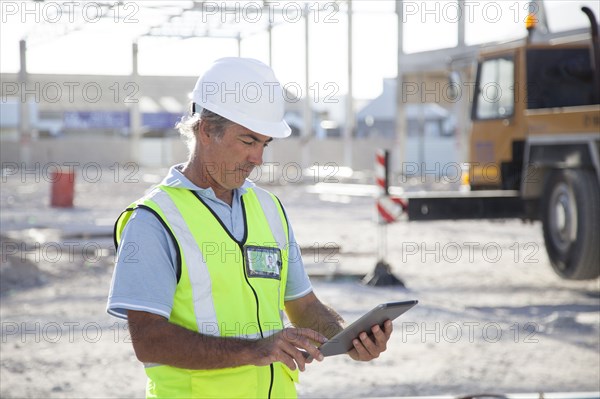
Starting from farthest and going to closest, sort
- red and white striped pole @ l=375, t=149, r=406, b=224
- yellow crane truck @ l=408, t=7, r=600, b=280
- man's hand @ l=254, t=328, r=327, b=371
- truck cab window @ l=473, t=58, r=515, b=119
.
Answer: truck cab window @ l=473, t=58, r=515, b=119
red and white striped pole @ l=375, t=149, r=406, b=224
yellow crane truck @ l=408, t=7, r=600, b=280
man's hand @ l=254, t=328, r=327, b=371

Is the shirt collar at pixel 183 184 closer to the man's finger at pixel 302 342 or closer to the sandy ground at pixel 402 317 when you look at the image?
the man's finger at pixel 302 342

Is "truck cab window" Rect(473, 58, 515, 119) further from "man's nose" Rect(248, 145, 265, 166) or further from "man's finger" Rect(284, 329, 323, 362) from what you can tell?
"man's finger" Rect(284, 329, 323, 362)

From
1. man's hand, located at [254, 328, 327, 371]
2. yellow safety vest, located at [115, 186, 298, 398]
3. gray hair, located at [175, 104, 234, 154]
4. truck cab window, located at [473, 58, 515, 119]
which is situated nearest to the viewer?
man's hand, located at [254, 328, 327, 371]

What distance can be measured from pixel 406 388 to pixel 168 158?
156 ft

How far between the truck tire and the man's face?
25.8 ft

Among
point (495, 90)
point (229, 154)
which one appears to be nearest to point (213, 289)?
point (229, 154)

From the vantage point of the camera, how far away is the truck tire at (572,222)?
10000mm

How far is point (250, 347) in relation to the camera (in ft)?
8.46

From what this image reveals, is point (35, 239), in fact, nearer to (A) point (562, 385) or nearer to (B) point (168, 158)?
(A) point (562, 385)

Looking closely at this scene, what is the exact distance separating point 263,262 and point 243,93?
50 centimetres

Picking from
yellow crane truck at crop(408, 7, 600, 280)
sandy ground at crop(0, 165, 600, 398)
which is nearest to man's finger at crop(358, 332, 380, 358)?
sandy ground at crop(0, 165, 600, 398)

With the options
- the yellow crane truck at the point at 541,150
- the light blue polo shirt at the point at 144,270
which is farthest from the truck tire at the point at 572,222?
the light blue polo shirt at the point at 144,270

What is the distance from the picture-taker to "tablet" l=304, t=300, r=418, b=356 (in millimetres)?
2627

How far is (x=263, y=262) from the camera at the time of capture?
279cm
